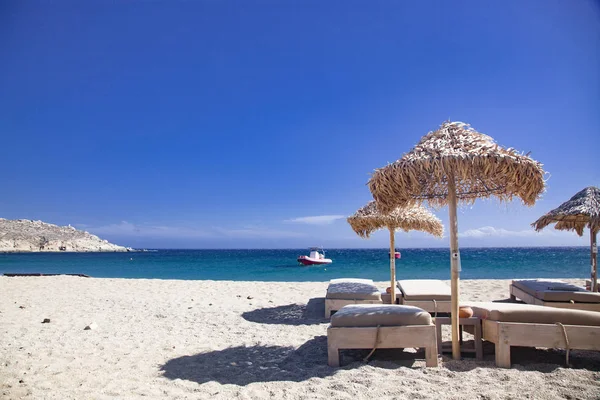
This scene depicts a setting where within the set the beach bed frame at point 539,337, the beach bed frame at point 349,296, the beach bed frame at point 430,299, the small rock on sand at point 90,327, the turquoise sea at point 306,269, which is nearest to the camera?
the beach bed frame at point 539,337

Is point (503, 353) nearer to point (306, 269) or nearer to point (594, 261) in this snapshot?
point (594, 261)

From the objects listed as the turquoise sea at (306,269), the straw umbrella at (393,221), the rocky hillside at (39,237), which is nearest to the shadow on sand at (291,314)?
the straw umbrella at (393,221)

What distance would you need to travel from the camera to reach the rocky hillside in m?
69.3

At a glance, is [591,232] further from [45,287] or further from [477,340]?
[45,287]

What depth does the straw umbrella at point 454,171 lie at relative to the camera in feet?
10.9

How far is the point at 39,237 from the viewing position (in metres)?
72.6

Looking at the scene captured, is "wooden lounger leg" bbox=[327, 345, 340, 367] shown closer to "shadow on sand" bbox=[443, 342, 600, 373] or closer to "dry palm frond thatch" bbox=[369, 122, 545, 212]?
"shadow on sand" bbox=[443, 342, 600, 373]

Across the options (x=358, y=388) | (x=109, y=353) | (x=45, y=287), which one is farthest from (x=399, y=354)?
(x=45, y=287)

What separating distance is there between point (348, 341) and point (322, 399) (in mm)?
759

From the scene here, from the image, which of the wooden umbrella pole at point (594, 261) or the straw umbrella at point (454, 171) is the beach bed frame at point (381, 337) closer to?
the straw umbrella at point (454, 171)

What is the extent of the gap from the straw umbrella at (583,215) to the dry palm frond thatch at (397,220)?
2.48 metres

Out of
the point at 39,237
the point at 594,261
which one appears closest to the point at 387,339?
the point at 594,261

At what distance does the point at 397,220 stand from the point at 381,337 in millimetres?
3229

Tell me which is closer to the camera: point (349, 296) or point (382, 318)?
point (382, 318)
